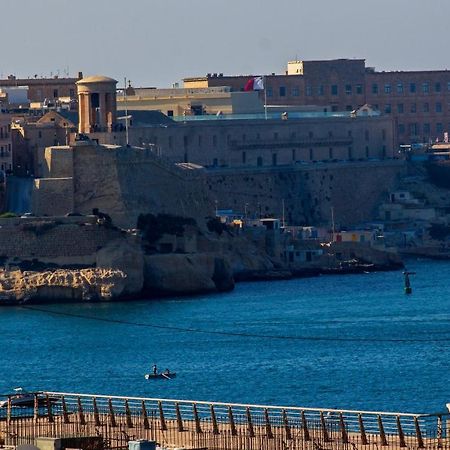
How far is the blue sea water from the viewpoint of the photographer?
4941 centimetres

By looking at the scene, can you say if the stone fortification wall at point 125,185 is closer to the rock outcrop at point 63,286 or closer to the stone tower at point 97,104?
the rock outcrop at point 63,286

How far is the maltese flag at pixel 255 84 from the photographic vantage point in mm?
109750

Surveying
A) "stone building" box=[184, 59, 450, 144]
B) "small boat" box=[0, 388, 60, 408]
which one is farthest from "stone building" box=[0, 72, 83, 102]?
"small boat" box=[0, 388, 60, 408]

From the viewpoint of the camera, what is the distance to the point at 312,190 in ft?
324

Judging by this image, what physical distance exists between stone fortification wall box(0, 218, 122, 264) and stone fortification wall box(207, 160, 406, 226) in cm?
1917

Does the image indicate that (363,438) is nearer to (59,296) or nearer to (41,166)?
(59,296)

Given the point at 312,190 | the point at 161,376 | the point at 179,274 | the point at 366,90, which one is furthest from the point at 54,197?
the point at 366,90

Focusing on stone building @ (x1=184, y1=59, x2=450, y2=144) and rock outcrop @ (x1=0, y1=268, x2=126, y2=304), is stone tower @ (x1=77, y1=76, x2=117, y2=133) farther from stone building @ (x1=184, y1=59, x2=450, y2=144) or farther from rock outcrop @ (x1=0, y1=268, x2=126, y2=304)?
stone building @ (x1=184, y1=59, x2=450, y2=144)

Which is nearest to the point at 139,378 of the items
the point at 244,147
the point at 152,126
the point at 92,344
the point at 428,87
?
the point at 92,344

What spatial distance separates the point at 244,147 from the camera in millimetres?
98750

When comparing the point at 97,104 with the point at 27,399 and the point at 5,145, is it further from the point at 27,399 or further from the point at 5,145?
the point at 27,399

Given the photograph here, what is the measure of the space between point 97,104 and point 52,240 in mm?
10623

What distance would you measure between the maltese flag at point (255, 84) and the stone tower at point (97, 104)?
2503cm

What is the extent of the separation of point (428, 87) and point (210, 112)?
708 inches
